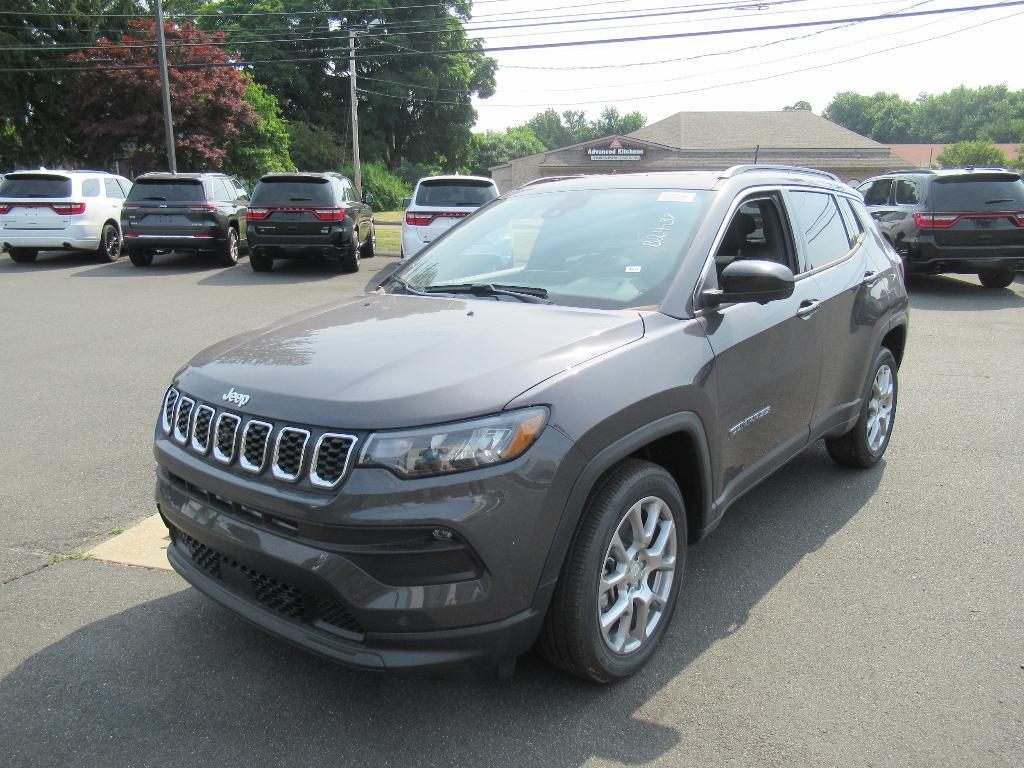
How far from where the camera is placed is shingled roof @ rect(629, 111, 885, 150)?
44.6 metres

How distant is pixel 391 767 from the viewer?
8.00 ft

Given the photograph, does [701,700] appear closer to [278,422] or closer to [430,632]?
[430,632]

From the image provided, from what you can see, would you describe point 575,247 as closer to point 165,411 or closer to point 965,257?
point 165,411

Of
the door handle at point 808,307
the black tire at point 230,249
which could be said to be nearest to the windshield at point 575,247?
the door handle at point 808,307

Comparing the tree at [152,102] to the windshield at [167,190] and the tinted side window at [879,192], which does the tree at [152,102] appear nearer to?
the windshield at [167,190]

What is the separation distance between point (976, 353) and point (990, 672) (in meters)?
6.49

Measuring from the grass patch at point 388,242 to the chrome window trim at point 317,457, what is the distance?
1728cm

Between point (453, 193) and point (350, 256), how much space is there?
230 cm

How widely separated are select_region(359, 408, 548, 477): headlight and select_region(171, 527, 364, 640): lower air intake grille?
1.51 ft

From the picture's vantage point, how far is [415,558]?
228 cm

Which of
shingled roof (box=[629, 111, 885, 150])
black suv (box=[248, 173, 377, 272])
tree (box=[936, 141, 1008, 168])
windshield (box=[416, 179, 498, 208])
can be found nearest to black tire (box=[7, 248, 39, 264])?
black suv (box=[248, 173, 377, 272])

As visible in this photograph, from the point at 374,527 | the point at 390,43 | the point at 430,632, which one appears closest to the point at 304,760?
the point at 430,632

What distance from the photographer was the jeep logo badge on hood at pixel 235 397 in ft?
8.44

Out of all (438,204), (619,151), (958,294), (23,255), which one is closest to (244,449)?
(438,204)
